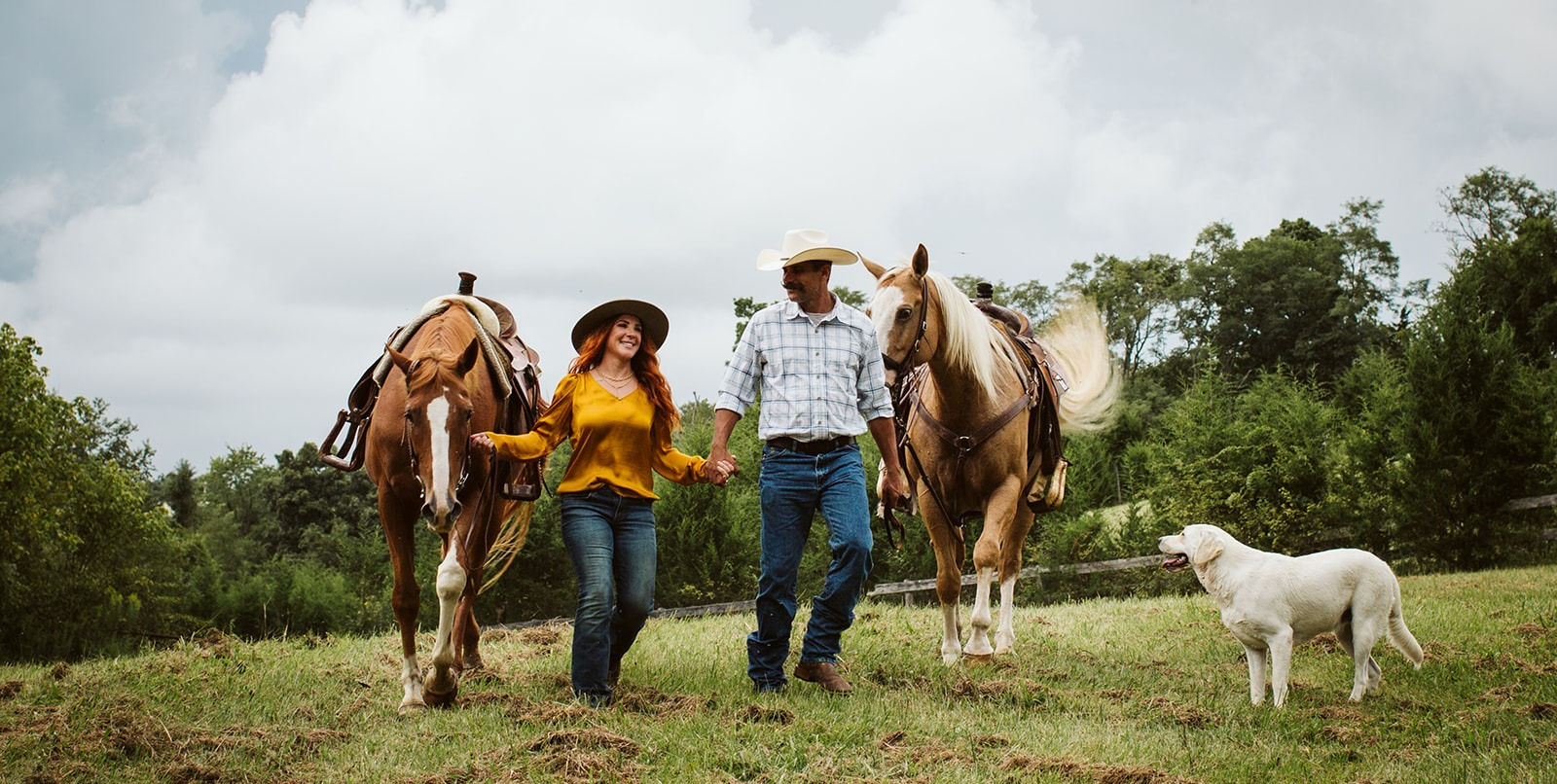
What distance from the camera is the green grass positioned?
171 inches

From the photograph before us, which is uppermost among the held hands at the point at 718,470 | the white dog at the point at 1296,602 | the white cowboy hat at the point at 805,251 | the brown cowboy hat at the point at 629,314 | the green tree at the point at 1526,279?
the green tree at the point at 1526,279

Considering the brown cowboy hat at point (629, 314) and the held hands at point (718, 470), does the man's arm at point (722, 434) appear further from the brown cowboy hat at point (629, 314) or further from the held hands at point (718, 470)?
the brown cowboy hat at point (629, 314)

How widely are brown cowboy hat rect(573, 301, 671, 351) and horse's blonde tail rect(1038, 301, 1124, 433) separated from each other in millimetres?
4586

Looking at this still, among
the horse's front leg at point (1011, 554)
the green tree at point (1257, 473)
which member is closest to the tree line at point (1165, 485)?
the green tree at point (1257, 473)

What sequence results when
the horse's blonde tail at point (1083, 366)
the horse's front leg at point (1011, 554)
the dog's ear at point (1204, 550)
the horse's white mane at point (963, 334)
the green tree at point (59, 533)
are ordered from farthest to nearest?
the green tree at point (59, 533) → the horse's blonde tail at point (1083, 366) → the horse's front leg at point (1011, 554) → the horse's white mane at point (963, 334) → the dog's ear at point (1204, 550)

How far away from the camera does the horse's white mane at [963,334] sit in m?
6.69

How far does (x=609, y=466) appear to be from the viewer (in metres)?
5.55

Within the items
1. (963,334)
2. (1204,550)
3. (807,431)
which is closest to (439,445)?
(807,431)

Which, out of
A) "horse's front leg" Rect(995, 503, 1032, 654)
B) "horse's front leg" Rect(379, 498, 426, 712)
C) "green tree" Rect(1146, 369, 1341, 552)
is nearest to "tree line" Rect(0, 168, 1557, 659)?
"green tree" Rect(1146, 369, 1341, 552)

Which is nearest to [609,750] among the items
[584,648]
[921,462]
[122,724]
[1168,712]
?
[584,648]

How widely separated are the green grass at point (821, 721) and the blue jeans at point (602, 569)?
25 centimetres

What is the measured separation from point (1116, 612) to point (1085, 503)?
1225 cm

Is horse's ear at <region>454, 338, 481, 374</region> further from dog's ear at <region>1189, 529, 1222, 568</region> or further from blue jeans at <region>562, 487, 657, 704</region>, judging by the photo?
dog's ear at <region>1189, 529, 1222, 568</region>

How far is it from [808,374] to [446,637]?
2290 millimetres
